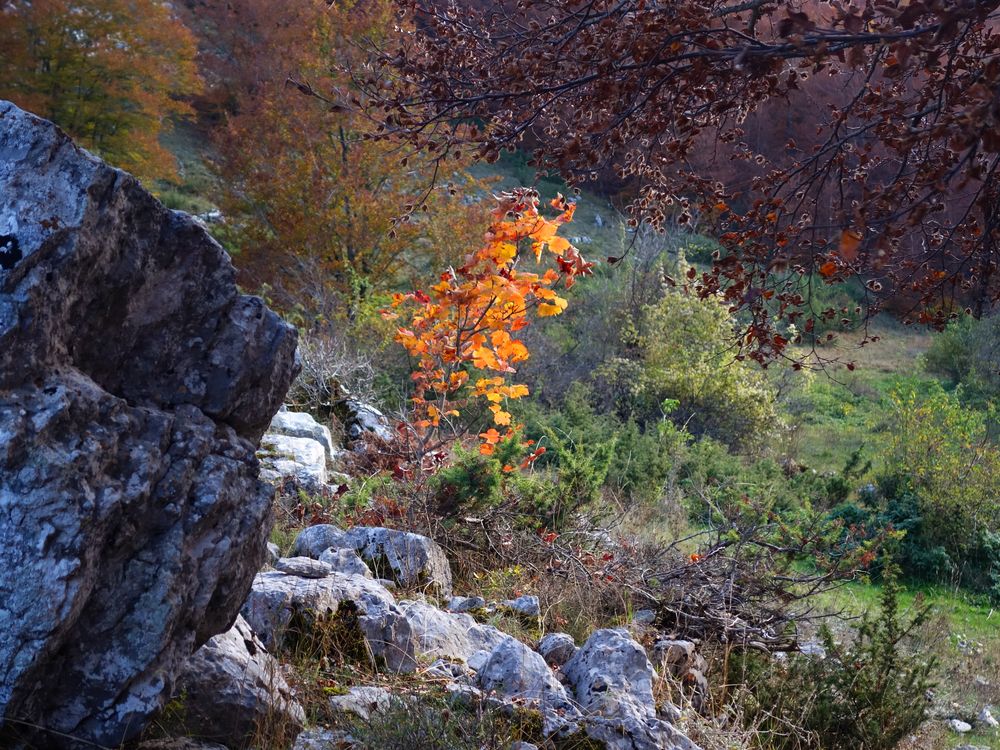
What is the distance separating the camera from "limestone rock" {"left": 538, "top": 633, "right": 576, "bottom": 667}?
11.7 ft

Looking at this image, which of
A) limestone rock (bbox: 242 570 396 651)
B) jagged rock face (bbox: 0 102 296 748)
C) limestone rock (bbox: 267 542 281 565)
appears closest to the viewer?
jagged rock face (bbox: 0 102 296 748)

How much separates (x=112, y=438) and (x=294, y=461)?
4.58 metres

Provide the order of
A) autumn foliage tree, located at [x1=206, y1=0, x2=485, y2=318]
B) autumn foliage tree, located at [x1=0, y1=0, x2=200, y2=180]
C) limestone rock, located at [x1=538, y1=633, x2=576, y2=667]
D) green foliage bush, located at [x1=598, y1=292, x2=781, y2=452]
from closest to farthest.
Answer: limestone rock, located at [x1=538, y1=633, x2=576, y2=667]
green foliage bush, located at [x1=598, y1=292, x2=781, y2=452]
autumn foliage tree, located at [x1=206, y1=0, x2=485, y2=318]
autumn foliage tree, located at [x1=0, y1=0, x2=200, y2=180]

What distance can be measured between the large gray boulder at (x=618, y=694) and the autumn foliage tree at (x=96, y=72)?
57.5 feet

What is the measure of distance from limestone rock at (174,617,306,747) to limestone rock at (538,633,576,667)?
3.81 feet

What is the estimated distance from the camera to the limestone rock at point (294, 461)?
20.4 ft

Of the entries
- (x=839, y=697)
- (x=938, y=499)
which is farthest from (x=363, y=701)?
(x=938, y=499)

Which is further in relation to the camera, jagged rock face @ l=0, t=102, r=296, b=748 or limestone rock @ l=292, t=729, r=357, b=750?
limestone rock @ l=292, t=729, r=357, b=750

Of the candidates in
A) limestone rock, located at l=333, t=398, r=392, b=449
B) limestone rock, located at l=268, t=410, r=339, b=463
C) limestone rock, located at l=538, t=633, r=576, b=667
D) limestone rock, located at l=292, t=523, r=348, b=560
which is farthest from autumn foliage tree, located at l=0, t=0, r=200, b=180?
limestone rock, located at l=538, t=633, r=576, b=667

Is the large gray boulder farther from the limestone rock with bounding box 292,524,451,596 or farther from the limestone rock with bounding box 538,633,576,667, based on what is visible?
the limestone rock with bounding box 292,524,451,596

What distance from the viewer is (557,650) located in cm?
360

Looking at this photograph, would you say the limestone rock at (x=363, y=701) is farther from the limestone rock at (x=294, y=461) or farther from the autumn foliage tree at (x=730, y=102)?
the limestone rock at (x=294, y=461)

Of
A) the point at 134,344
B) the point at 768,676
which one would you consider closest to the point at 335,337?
the point at 768,676

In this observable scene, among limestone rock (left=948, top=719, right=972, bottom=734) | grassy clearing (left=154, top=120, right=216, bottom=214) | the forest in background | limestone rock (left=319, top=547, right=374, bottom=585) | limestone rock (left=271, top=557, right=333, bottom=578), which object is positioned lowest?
limestone rock (left=948, top=719, right=972, bottom=734)
